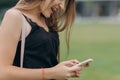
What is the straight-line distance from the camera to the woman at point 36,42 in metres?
4.03

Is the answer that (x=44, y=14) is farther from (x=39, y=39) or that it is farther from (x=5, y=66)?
(x=5, y=66)

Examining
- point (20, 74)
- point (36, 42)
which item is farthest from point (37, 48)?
point (20, 74)

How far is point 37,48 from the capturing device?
418cm

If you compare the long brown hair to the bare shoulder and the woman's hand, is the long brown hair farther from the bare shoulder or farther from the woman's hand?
the woman's hand

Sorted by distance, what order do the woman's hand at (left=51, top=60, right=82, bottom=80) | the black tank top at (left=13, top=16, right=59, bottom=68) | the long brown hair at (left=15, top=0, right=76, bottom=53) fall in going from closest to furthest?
the woman's hand at (left=51, top=60, right=82, bottom=80)
the black tank top at (left=13, top=16, right=59, bottom=68)
the long brown hair at (left=15, top=0, right=76, bottom=53)

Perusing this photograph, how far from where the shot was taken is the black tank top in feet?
13.6

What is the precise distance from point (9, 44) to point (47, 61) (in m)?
0.33

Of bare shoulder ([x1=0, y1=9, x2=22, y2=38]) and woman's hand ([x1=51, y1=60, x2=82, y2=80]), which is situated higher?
bare shoulder ([x1=0, y1=9, x2=22, y2=38])

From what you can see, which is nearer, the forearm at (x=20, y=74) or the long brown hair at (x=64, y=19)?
the forearm at (x=20, y=74)

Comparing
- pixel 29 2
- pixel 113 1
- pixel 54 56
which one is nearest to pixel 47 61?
pixel 54 56

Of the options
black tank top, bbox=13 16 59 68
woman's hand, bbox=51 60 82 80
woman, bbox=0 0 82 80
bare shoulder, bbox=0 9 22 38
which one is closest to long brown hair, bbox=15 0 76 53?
woman, bbox=0 0 82 80

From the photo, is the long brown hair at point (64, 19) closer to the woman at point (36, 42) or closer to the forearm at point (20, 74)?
the woman at point (36, 42)

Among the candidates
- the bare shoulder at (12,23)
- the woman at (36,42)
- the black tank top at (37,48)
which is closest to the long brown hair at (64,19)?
the woman at (36,42)

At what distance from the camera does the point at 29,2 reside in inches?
167
